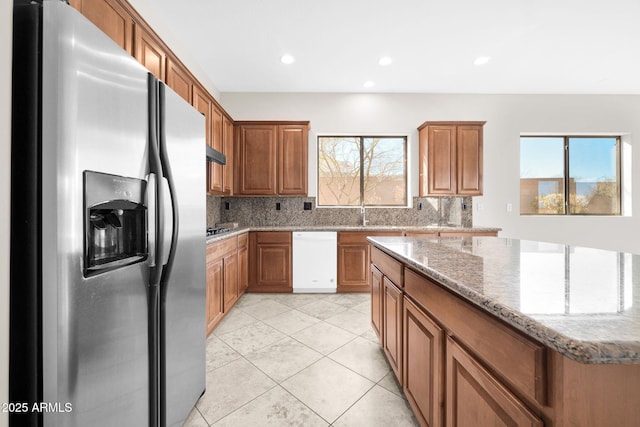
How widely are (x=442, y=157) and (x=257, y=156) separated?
2.65m

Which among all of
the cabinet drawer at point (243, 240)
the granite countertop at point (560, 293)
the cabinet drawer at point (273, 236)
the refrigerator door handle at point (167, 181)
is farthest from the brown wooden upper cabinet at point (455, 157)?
the refrigerator door handle at point (167, 181)

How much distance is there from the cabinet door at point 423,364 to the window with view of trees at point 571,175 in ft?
13.4

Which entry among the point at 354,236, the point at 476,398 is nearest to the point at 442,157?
the point at 354,236

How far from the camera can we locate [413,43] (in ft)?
9.30

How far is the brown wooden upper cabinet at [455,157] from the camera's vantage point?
3.69 metres

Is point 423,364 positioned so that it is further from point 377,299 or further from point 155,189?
point 155,189

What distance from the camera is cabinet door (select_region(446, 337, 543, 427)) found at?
A: 623mm

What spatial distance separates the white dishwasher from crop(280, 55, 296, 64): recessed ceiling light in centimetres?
215

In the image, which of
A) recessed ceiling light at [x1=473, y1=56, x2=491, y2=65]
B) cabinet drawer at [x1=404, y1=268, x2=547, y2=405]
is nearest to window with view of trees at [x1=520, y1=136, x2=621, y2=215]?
recessed ceiling light at [x1=473, y1=56, x2=491, y2=65]

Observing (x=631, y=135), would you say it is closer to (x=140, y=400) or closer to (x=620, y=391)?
(x=620, y=391)

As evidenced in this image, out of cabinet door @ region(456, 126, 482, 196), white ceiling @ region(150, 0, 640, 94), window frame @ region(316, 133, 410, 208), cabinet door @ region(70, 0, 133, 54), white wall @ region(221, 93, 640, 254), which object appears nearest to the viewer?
cabinet door @ region(70, 0, 133, 54)

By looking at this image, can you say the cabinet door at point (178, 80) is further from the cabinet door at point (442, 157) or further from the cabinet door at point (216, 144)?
the cabinet door at point (442, 157)

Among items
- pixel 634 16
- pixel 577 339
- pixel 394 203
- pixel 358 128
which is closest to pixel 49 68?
pixel 577 339

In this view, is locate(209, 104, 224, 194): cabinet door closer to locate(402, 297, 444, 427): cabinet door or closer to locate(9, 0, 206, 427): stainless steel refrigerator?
locate(9, 0, 206, 427): stainless steel refrigerator
